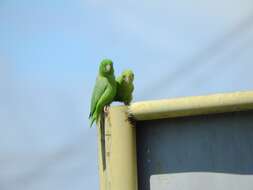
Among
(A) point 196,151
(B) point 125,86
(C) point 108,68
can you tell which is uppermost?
(C) point 108,68

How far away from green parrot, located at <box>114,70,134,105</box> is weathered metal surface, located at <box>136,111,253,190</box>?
235cm

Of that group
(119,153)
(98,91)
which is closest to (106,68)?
(98,91)

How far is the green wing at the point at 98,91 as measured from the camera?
23.4 feet

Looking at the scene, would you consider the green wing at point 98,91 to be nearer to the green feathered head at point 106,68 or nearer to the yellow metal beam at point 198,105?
the green feathered head at point 106,68

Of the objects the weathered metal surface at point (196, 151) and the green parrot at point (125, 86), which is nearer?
the weathered metal surface at point (196, 151)

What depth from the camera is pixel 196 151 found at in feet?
13.2

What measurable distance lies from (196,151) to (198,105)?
393 millimetres

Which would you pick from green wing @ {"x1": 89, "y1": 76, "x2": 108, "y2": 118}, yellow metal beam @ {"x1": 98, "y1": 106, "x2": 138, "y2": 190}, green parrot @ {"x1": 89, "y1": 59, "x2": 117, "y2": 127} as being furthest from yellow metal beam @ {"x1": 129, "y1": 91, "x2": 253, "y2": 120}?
green wing @ {"x1": 89, "y1": 76, "x2": 108, "y2": 118}

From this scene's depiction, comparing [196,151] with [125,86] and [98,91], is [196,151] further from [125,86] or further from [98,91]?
[98,91]

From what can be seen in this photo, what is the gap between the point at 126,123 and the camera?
4082 mm

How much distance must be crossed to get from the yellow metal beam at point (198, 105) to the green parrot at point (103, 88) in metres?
2.37

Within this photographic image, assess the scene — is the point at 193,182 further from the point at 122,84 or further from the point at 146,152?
the point at 122,84

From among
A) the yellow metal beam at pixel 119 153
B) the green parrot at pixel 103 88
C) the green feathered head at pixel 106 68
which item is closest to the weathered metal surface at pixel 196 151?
the yellow metal beam at pixel 119 153

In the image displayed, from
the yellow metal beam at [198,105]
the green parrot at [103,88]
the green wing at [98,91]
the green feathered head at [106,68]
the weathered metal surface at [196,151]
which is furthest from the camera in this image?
the green feathered head at [106,68]
